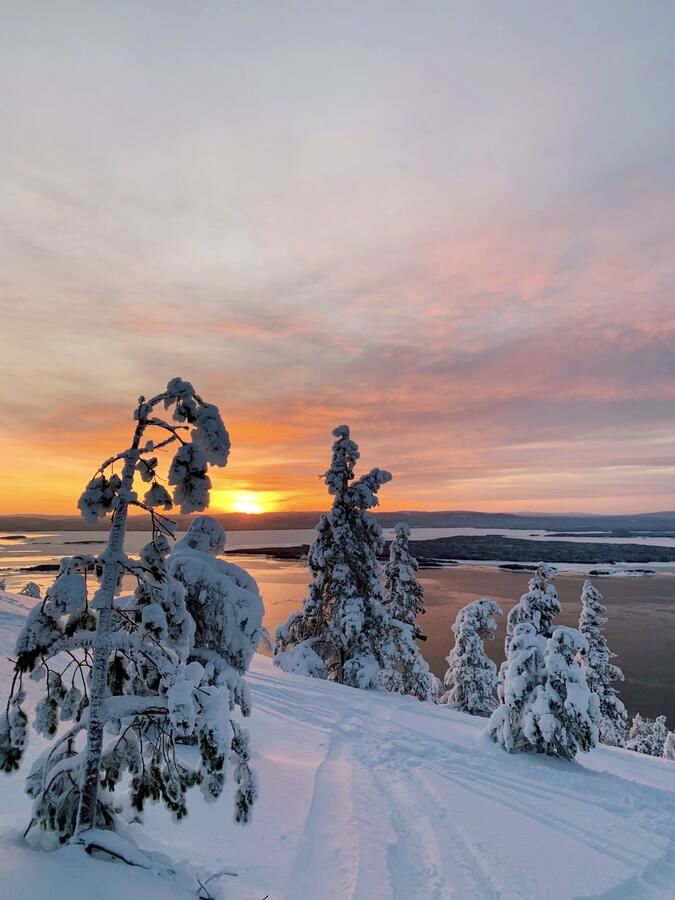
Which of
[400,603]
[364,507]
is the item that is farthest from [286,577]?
[364,507]

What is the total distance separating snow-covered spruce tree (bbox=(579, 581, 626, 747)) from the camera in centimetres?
3127

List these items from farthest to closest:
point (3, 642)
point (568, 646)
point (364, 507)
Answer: point (364, 507) → point (3, 642) → point (568, 646)

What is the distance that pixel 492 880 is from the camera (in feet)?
22.3

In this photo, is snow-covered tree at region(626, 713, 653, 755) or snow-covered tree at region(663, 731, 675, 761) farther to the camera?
snow-covered tree at region(626, 713, 653, 755)

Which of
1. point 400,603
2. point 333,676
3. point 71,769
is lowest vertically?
point 333,676

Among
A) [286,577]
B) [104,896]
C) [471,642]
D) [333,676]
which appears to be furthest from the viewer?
[286,577]

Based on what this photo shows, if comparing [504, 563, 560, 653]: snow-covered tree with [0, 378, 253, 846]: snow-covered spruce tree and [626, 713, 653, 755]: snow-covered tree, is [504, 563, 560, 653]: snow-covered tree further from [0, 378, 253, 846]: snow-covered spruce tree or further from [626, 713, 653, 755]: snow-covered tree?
[626, 713, 653, 755]: snow-covered tree

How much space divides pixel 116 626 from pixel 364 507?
16731 mm

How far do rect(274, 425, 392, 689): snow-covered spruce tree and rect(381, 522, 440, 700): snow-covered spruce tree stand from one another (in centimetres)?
93

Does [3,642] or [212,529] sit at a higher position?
[212,529]

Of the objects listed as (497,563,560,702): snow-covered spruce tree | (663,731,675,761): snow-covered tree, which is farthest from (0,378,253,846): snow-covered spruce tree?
(663,731,675,761): snow-covered tree

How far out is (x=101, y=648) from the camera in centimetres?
506

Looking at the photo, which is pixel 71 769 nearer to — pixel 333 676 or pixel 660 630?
pixel 333 676

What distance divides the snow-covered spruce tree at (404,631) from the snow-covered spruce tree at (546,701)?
9350mm
